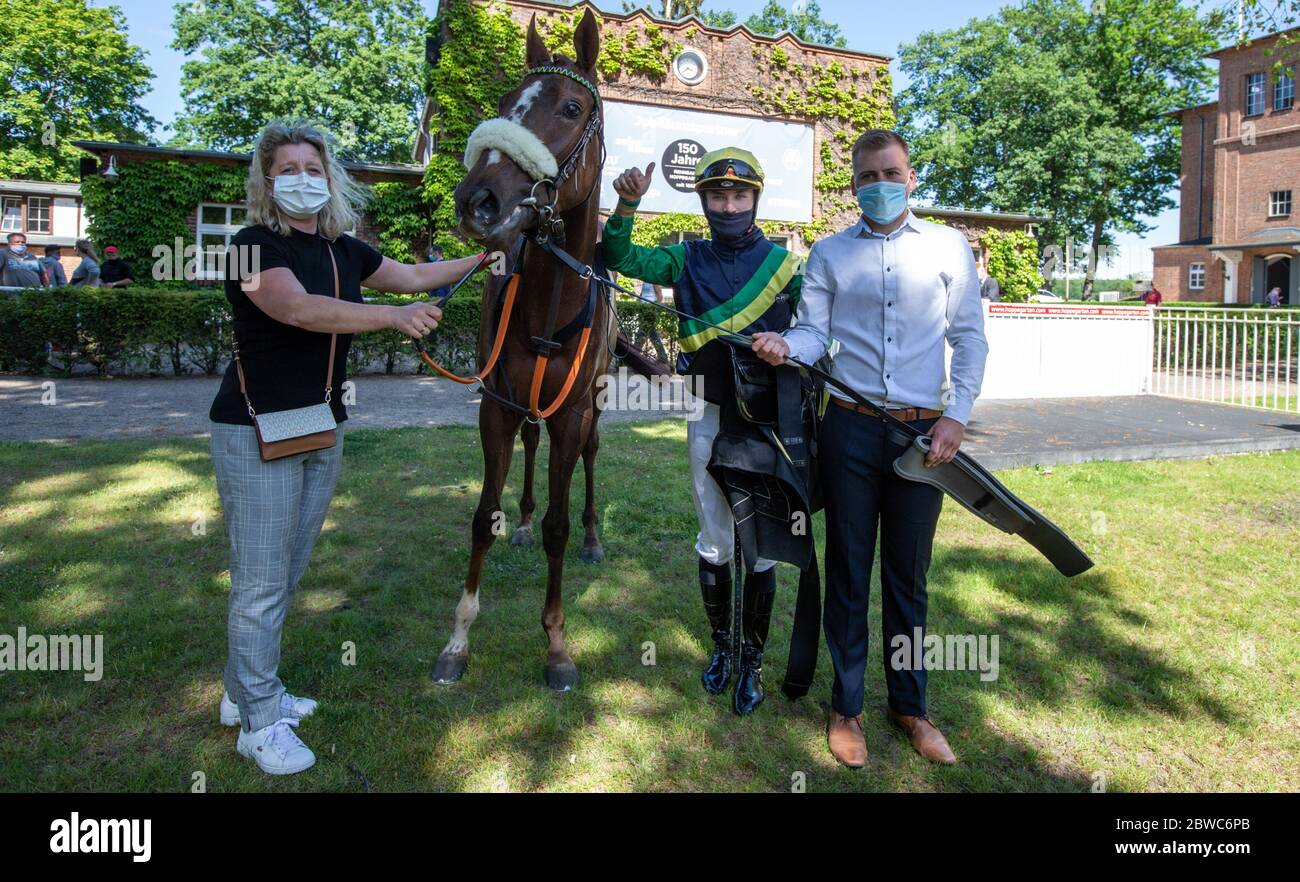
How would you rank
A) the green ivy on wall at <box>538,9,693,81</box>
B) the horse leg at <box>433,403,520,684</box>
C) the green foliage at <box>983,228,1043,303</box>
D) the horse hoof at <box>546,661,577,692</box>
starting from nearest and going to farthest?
the horse hoof at <box>546,661,577,692</box>, the horse leg at <box>433,403,520,684</box>, the green ivy on wall at <box>538,9,693,81</box>, the green foliage at <box>983,228,1043,303</box>

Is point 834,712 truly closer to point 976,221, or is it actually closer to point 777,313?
point 777,313

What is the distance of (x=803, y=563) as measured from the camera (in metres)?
3.35

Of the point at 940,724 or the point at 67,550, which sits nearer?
the point at 940,724

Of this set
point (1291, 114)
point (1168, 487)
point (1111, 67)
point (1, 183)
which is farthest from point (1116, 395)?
point (1, 183)

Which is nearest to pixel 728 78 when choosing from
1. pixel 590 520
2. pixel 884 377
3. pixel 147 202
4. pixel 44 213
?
pixel 147 202

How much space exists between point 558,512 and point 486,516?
36 centimetres

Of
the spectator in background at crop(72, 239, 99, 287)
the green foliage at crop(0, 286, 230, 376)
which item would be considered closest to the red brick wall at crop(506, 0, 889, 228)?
the spectator in background at crop(72, 239, 99, 287)

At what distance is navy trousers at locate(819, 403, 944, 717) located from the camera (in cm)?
320

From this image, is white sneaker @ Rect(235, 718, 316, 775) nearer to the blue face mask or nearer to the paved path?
the blue face mask

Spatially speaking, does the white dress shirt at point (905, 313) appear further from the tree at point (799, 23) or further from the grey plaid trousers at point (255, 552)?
the tree at point (799, 23)

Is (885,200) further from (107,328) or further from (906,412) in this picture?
(107,328)

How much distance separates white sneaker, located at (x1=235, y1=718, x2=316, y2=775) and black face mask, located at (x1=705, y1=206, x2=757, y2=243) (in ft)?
8.55

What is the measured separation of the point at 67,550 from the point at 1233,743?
6358 mm

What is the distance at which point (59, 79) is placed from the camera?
38438 millimetres
